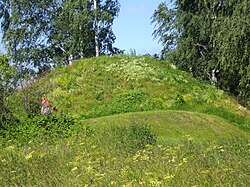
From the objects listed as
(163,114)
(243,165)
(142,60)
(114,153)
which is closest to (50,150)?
(114,153)

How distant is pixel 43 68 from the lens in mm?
39156

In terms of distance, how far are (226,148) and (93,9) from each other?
28.9 meters

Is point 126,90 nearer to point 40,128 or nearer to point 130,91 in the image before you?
point 130,91

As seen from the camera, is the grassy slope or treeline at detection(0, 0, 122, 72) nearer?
the grassy slope

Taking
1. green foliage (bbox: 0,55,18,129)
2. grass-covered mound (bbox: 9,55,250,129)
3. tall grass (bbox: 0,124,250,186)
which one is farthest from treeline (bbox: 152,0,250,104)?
tall grass (bbox: 0,124,250,186)

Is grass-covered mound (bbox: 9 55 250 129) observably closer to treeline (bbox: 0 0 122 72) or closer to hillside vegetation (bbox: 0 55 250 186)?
hillside vegetation (bbox: 0 55 250 186)

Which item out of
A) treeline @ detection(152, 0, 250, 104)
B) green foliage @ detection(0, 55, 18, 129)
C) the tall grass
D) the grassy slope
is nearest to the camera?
the tall grass

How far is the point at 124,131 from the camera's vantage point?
11664 mm

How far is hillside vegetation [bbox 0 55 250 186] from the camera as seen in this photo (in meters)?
6.21

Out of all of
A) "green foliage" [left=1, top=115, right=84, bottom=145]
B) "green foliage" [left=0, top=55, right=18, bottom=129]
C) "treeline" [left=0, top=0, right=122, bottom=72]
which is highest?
"treeline" [left=0, top=0, right=122, bottom=72]

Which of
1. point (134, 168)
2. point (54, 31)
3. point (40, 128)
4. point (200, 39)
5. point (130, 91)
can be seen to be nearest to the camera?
point (134, 168)

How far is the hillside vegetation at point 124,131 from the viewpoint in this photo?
245 inches

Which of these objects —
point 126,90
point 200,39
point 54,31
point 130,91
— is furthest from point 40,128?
point 54,31

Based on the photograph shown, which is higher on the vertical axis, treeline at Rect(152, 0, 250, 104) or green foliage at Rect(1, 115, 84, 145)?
treeline at Rect(152, 0, 250, 104)
